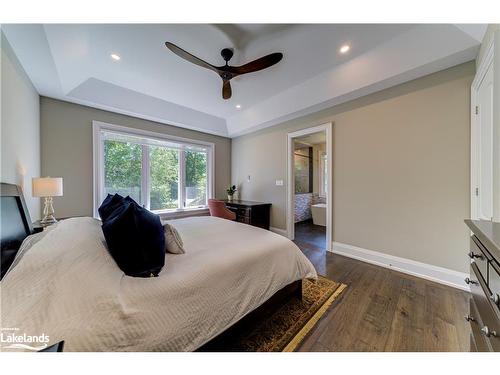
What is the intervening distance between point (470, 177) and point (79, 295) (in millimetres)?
3307

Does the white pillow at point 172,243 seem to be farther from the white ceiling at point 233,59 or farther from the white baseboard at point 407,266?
the white baseboard at point 407,266

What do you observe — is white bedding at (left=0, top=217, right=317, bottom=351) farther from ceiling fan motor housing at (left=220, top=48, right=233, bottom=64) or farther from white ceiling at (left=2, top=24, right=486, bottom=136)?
ceiling fan motor housing at (left=220, top=48, right=233, bottom=64)

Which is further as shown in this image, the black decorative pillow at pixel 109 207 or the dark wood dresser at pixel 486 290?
the black decorative pillow at pixel 109 207

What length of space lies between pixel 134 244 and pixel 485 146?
9.49 feet

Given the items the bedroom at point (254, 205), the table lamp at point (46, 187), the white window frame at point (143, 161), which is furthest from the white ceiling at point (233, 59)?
the table lamp at point (46, 187)

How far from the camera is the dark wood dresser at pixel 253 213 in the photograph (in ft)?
12.2

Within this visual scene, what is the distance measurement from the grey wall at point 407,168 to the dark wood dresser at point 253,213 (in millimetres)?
1473

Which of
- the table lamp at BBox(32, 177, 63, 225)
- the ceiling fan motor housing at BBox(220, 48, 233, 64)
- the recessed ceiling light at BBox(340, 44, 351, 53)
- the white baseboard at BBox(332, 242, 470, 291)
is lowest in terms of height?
the white baseboard at BBox(332, 242, 470, 291)

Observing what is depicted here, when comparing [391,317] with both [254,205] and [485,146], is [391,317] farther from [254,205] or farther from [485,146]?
[254,205]

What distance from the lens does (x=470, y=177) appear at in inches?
74.2

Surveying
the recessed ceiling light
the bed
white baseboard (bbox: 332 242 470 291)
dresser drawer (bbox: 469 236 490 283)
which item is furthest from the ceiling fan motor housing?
white baseboard (bbox: 332 242 470 291)

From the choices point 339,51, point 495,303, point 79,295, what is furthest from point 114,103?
point 495,303

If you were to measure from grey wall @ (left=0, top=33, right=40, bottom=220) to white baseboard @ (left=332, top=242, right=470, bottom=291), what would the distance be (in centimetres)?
397

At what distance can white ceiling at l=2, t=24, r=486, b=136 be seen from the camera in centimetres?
170
